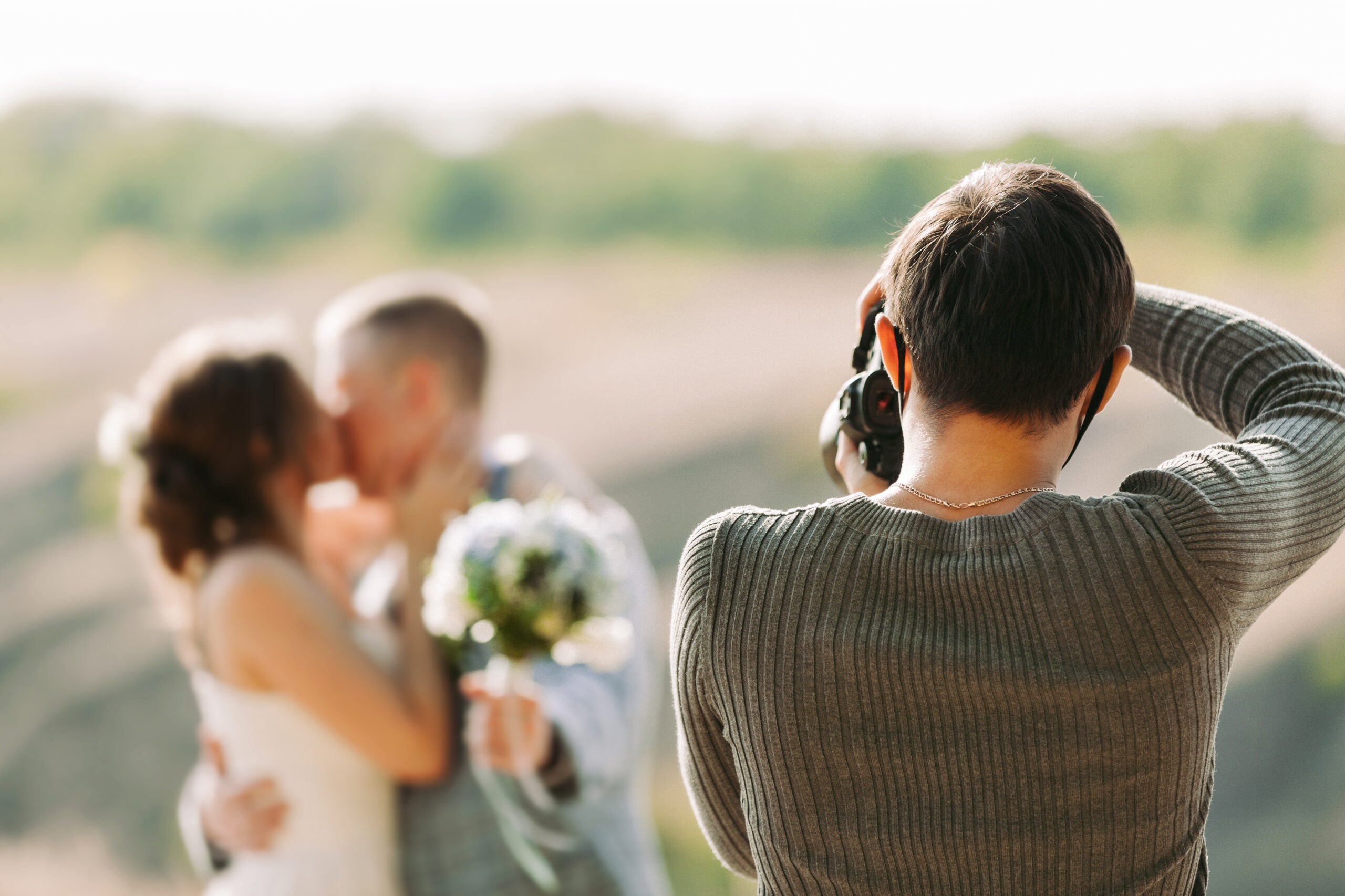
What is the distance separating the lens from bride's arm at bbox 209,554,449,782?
Answer: 2432 millimetres

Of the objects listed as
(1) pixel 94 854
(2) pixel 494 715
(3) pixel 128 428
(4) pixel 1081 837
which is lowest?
(1) pixel 94 854

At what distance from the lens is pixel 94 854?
637cm

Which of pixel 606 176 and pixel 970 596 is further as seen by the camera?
pixel 606 176

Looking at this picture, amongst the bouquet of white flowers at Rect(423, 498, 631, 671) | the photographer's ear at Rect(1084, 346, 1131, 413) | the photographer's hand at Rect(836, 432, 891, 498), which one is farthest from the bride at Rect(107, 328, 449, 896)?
the photographer's ear at Rect(1084, 346, 1131, 413)

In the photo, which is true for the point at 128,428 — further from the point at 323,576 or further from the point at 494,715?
the point at 494,715

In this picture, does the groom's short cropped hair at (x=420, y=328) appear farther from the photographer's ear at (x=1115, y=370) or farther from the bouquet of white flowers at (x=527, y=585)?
the photographer's ear at (x=1115, y=370)

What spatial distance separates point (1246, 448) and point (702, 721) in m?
0.55

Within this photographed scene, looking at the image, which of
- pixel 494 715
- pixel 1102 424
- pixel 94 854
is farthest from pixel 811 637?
pixel 94 854

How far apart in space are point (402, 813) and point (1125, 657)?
2114 millimetres

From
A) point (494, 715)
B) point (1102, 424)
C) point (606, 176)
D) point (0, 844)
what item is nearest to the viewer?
point (494, 715)

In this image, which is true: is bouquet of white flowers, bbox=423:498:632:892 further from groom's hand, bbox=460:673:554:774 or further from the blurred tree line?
the blurred tree line

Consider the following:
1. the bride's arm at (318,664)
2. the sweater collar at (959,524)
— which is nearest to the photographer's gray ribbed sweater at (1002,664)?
the sweater collar at (959,524)

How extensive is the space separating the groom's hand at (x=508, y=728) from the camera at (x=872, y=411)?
1351 mm

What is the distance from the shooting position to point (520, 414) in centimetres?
696
